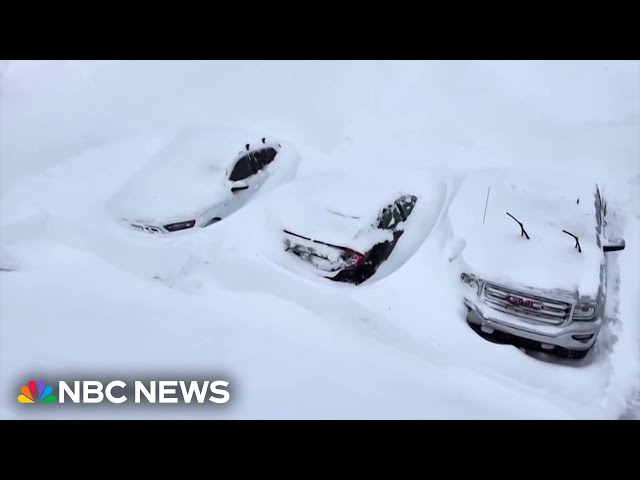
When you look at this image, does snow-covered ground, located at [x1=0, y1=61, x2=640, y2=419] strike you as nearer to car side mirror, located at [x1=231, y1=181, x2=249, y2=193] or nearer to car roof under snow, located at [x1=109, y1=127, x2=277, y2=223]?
car roof under snow, located at [x1=109, y1=127, x2=277, y2=223]

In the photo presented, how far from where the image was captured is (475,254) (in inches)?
208

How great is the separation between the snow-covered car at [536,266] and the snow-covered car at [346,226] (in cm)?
80

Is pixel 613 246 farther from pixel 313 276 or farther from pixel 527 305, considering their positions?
pixel 313 276

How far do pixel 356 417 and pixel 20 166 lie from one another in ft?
24.8

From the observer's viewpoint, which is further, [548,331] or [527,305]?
[527,305]

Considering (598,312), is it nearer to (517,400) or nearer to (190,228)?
(517,400)

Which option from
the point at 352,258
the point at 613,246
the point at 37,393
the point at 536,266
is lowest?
the point at 37,393

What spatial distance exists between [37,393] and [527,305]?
4.50 meters

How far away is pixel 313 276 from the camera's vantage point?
5.38m

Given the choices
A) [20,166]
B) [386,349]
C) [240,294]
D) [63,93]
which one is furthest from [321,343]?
[63,93]

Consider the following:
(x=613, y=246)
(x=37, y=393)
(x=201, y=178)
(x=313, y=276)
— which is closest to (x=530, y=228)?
(x=613, y=246)

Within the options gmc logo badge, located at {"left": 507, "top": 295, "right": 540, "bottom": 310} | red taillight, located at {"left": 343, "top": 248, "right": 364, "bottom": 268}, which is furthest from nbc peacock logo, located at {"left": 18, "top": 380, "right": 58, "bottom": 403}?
gmc logo badge, located at {"left": 507, "top": 295, "right": 540, "bottom": 310}

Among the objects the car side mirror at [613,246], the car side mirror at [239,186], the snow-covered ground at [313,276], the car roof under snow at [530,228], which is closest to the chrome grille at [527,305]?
the car roof under snow at [530,228]

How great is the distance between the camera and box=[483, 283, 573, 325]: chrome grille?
478 cm
